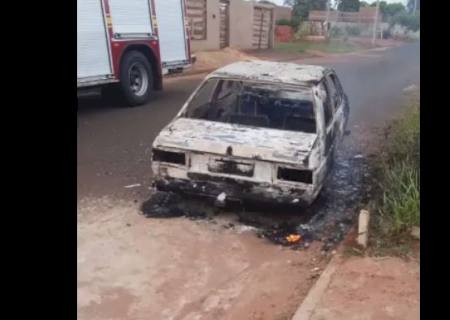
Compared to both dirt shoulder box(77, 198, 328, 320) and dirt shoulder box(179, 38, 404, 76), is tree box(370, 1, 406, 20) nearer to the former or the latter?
dirt shoulder box(179, 38, 404, 76)

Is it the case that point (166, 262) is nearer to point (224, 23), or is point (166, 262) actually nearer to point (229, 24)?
point (224, 23)

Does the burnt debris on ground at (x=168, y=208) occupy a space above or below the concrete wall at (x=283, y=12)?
below

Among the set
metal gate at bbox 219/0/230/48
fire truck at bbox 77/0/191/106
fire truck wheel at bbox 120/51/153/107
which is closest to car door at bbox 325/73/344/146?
fire truck at bbox 77/0/191/106

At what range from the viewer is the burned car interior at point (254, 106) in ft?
20.4

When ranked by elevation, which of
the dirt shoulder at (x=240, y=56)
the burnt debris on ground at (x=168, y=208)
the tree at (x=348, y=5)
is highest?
the tree at (x=348, y=5)

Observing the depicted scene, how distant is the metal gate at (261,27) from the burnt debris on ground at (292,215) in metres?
22.5

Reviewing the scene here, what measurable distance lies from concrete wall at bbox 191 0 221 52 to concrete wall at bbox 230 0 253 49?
2.27 meters

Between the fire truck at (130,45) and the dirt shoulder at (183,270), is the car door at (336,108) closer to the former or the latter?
the dirt shoulder at (183,270)

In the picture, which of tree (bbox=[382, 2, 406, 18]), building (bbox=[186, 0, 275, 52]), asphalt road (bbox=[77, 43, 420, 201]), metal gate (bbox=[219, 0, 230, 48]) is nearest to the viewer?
asphalt road (bbox=[77, 43, 420, 201])

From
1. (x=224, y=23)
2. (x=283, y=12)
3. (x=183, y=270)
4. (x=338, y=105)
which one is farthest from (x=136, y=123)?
(x=283, y=12)

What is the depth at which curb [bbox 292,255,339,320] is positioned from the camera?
3.64 m

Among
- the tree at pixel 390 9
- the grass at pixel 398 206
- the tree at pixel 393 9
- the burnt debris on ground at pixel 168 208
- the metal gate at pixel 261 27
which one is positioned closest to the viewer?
the grass at pixel 398 206

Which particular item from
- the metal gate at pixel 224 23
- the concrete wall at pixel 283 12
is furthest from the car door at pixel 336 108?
the concrete wall at pixel 283 12

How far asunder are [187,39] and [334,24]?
109 ft
